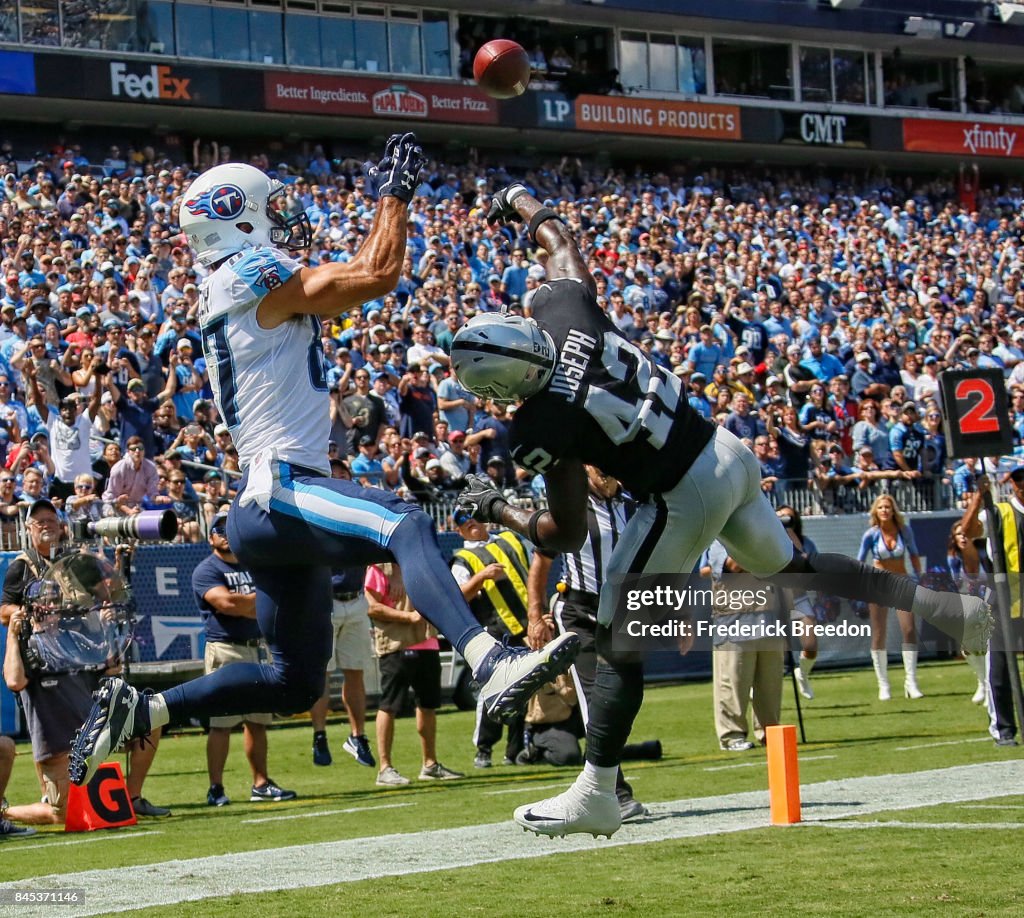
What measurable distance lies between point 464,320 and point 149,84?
38.5 ft

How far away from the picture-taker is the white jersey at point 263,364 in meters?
5.87

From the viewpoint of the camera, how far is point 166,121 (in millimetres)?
31141

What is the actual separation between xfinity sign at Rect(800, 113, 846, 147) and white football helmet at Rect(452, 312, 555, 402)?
3484 centimetres

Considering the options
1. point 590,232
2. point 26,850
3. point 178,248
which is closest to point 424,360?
point 178,248

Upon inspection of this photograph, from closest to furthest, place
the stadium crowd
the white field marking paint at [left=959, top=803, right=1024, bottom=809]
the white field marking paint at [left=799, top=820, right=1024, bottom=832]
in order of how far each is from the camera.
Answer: the white field marking paint at [left=799, top=820, right=1024, bottom=832] → the white field marking paint at [left=959, top=803, right=1024, bottom=809] → the stadium crowd

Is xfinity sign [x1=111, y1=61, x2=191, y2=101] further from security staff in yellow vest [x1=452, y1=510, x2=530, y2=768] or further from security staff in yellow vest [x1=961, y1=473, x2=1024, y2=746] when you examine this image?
security staff in yellow vest [x1=961, y1=473, x2=1024, y2=746]

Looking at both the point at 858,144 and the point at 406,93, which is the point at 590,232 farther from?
the point at 858,144

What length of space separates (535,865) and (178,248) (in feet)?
45.0

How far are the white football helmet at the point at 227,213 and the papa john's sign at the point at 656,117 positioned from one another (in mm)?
30153

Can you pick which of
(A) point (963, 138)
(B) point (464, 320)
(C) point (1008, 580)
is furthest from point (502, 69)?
(A) point (963, 138)

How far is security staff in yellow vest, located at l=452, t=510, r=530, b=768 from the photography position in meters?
12.7

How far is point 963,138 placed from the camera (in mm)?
41875

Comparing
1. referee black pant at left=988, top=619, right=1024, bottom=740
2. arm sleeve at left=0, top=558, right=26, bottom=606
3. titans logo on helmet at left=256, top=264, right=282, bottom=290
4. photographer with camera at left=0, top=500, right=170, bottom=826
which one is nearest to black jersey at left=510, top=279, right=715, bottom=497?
titans logo on helmet at left=256, top=264, right=282, bottom=290

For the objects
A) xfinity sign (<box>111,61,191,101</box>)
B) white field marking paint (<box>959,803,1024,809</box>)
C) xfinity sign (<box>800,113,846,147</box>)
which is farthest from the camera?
xfinity sign (<box>800,113,846,147</box>)
